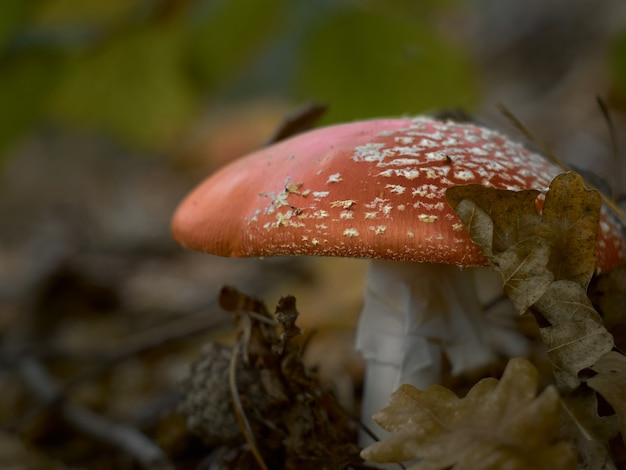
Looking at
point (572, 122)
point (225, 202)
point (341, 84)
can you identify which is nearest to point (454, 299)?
point (225, 202)

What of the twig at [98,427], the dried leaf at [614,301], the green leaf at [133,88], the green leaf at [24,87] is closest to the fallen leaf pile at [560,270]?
the dried leaf at [614,301]

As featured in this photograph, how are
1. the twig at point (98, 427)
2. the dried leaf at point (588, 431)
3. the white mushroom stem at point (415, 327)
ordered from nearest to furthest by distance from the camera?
the dried leaf at point (588, 431) < the white mushroom stem at point (415, 327) < the twig at point (98, 427)

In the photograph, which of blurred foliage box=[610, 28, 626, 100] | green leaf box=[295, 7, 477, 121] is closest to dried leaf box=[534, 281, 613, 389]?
green leaf box=[295, 7, 477, 121]

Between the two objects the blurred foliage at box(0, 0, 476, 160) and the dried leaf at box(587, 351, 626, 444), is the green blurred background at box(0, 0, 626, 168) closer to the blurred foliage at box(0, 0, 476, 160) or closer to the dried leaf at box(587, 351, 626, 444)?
the blurred foliage at box(0, 0, 476, 160)

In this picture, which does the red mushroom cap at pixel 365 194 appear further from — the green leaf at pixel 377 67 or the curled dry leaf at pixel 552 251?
the green leaf at pixel 377 67

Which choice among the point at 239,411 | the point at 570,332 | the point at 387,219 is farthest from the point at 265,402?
the point at 570,332

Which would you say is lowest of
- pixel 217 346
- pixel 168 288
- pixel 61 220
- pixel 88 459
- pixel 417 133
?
pixel 61 220

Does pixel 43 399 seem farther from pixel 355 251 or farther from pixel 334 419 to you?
pixel 355 251
